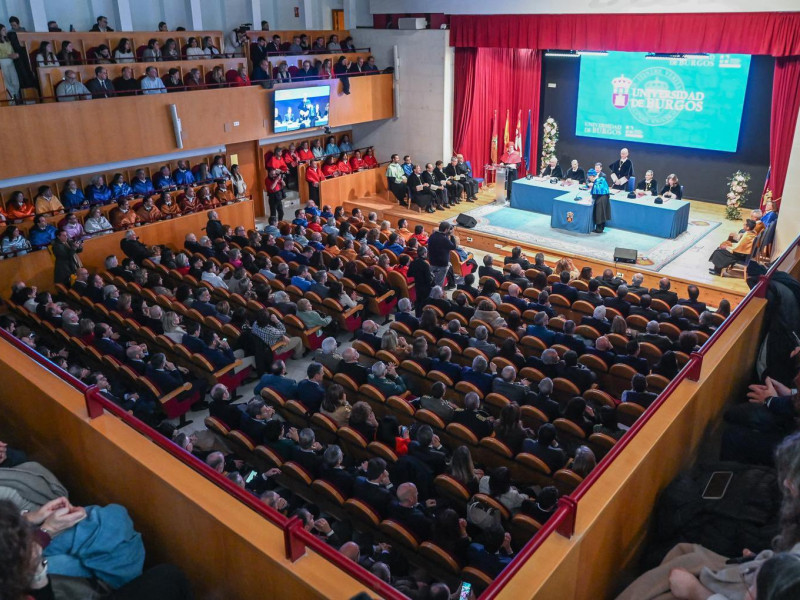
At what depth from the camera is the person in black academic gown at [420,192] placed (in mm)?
16016

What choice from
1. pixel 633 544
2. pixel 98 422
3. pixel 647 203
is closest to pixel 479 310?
pixel 633 544

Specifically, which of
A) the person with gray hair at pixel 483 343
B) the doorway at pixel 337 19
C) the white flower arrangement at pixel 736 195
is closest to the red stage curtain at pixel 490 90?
the doorway at pixel 337 19

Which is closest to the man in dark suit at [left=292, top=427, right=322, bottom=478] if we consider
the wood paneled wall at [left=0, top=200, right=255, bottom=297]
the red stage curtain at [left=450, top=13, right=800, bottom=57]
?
the wood paneled wall at [left=0, top=200, right=255, bottom=297]

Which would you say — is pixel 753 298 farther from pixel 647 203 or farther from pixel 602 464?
pixel 647 203

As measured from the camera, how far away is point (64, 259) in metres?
10.8

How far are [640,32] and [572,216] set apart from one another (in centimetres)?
397

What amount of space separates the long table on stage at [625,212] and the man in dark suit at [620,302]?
4.66 metres

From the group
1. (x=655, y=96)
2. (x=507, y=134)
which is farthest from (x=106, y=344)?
(x=655, y=96)

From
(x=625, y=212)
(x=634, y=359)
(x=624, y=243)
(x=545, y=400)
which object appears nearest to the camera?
(x=545, y=400)

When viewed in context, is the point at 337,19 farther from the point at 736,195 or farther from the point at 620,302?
the point at 620,302

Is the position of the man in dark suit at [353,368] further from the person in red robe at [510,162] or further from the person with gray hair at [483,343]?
the person in red robe at [510,162]

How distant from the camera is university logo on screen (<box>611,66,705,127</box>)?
1495 cm

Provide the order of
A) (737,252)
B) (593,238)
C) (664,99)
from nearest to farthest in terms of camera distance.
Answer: (737,252), (593,238), (664,99)

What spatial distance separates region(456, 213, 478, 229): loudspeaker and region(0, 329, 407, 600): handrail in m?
10.8
